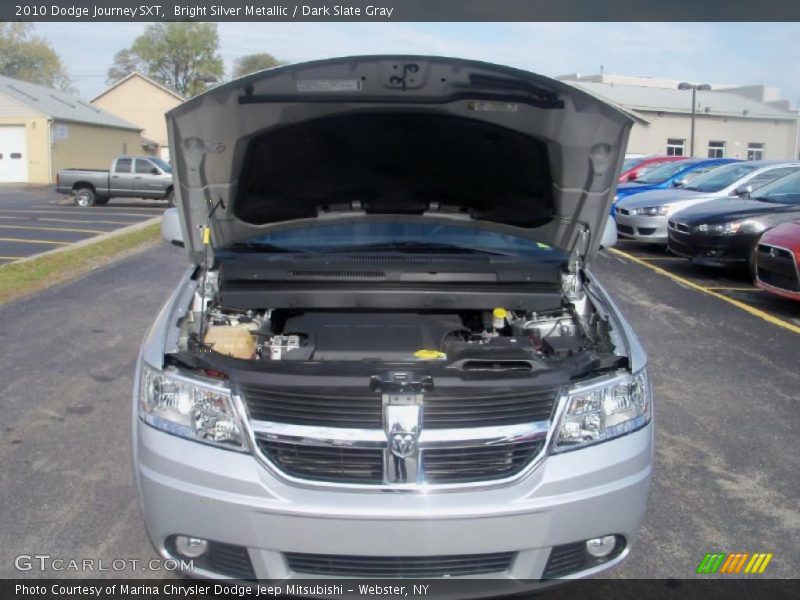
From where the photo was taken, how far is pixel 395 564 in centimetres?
256

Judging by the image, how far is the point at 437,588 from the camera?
8.47 feet

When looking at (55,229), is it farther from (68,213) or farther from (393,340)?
(393,340)

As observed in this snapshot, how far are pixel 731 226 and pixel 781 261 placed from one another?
6.89 feet

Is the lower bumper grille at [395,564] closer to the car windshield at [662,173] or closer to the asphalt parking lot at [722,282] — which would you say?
the asphalt parking lot at [722,282]

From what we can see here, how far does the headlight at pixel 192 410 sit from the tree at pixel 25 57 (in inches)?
2979

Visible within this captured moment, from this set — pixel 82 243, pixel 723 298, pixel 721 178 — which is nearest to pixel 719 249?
pixel 723 298

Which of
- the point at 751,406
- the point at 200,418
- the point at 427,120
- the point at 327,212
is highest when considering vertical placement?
the point at 427,120

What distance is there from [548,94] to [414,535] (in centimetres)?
186

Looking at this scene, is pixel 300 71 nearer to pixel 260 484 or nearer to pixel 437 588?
pixel 260 484

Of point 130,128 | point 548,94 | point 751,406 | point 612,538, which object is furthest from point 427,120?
point 130,128

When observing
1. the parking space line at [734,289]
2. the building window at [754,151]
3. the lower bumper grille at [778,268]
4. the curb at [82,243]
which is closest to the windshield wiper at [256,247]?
the lower bumper grille at [778,268]

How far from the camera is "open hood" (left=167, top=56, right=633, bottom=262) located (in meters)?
3.16

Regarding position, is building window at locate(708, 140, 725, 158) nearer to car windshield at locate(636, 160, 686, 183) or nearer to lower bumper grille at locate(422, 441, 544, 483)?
car windshield at locate(636, 160, 686, 183)

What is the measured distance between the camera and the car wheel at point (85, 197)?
23.2 m
